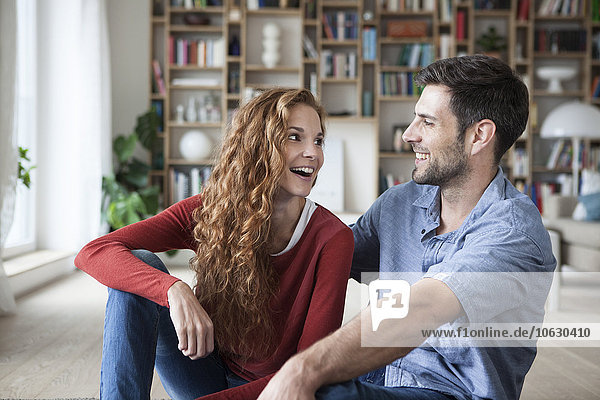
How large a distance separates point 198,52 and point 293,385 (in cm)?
563

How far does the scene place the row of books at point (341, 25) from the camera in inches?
249

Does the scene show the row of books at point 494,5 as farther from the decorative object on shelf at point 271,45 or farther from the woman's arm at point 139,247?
the woman's arm at point 139,247

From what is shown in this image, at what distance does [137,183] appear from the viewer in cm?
589

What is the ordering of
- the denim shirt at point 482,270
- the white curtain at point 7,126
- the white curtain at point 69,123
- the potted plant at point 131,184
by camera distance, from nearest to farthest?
the denim shirt at point 482,270 → the white curtain at point 7,126 → the white curtain at point 69,123 → the potted plant at point 131,184

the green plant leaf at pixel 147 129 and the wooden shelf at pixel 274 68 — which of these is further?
the wooden shelf at pixel 274 68

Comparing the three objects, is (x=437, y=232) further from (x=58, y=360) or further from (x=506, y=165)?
(x=506, y=165)

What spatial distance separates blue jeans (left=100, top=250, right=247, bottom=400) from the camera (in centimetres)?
138

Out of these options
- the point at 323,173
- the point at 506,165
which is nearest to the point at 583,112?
the point at 506,165

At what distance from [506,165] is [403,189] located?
513 cm

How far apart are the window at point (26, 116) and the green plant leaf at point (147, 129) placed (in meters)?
1.19

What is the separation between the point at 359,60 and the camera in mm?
6328

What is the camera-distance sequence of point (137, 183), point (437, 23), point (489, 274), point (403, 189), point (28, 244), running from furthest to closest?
1. point (437, 23)
2. point (137, 183)
3. point (28, 244)
4. point (403, 189)
5. point (489, 274)

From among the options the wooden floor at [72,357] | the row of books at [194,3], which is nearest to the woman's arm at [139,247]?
the wooden floor at [72,357]

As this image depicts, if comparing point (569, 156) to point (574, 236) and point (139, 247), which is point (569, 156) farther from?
point (139, 247)
